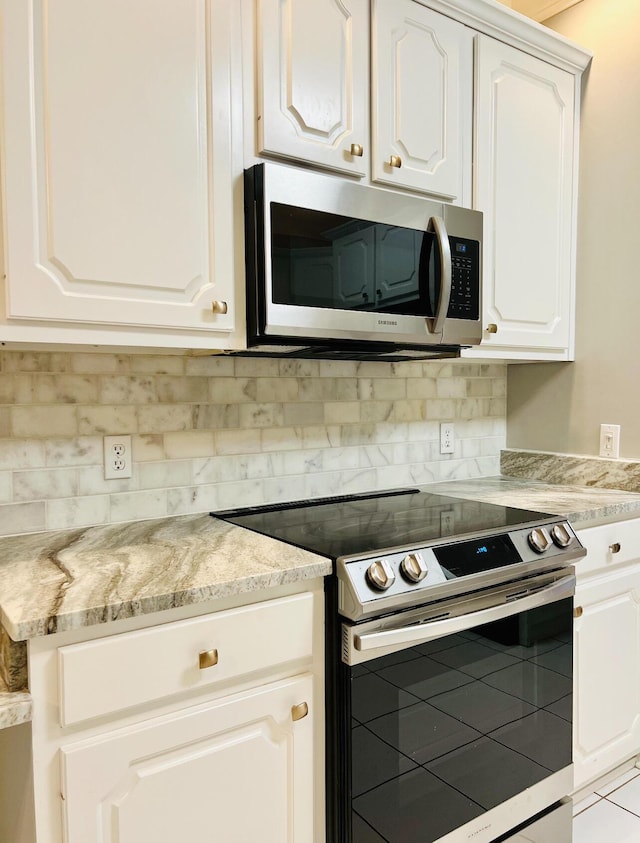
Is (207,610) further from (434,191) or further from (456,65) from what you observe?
(456,65)

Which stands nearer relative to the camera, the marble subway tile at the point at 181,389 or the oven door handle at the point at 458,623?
the oven door handle at the point at 458,623

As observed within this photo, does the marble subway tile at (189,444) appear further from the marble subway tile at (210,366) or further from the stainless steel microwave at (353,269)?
the stainless steel microwave at (353,269)

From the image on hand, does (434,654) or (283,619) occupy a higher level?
(283,619)

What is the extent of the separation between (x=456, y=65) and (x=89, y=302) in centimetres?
137

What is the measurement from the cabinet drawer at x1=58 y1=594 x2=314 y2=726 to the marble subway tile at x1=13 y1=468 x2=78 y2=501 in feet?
2.12

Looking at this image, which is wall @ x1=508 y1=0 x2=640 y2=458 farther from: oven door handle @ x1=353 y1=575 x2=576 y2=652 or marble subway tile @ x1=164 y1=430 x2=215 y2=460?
marble subway tile @ x1=164 y1=430 x2=215 y2=460

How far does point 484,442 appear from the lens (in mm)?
2551

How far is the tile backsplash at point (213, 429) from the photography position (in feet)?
5.22

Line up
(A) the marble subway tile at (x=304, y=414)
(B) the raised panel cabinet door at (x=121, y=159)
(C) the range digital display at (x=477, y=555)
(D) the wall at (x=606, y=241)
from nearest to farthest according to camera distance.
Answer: (B) the raised panel cabinet door at (x=121, y=159), (C) the range digital display at (x=477, y=555), (A) the marble subway tile at (x=304, y=414), (D) the wall at (x=606, y=241)

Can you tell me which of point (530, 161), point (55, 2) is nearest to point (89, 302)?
point (55, 2)

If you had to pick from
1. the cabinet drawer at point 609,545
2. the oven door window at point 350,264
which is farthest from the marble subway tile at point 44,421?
the cabinet drawer at point 609,545

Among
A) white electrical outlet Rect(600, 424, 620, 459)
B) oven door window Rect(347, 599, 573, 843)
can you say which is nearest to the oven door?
oven door window Rect(347, 599, 573, 843)

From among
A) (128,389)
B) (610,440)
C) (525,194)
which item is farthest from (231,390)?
(610,440)

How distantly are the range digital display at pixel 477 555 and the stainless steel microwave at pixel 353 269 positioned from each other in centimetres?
59
